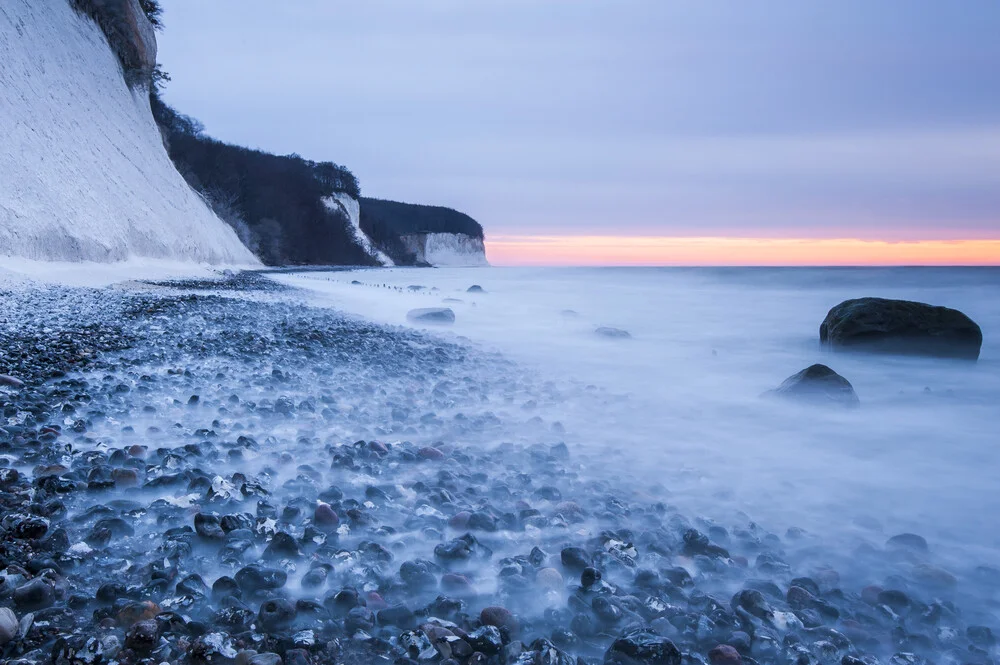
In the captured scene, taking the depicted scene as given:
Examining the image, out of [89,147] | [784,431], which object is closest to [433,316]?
[784,431]

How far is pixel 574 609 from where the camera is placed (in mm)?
2043

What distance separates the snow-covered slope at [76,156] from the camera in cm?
1147

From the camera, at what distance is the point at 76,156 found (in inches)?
571

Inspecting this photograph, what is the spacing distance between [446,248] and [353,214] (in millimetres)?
38964

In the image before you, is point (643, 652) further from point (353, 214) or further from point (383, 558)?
point (353, 214)

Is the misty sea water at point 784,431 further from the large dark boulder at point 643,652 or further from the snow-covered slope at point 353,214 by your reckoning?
the snow-covered slope at point 353,214

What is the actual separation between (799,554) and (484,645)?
162 centimetres

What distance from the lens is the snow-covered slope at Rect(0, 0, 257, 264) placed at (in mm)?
11469

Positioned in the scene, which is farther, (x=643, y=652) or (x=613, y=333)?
(x=613, y=333)

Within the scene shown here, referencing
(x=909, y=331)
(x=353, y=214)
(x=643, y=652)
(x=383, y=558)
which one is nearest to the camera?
(x=643, y=652)

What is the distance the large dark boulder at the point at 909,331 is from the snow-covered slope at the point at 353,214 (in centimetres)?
5940

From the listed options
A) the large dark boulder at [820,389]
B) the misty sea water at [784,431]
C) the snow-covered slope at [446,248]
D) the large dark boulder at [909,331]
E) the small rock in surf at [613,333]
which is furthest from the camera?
the snow-covered slope at [446,248]

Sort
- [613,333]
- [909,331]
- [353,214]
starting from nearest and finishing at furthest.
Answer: [909,331]
[613,333]
[353,214]

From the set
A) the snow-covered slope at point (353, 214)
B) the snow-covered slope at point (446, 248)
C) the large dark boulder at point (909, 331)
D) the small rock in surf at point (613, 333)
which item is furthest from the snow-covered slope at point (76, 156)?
the snow-covered slope at point (446, 248)
